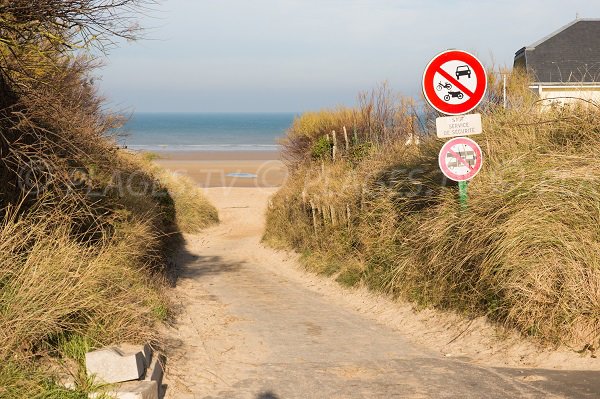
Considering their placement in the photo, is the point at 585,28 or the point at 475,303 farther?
the point at 585,28

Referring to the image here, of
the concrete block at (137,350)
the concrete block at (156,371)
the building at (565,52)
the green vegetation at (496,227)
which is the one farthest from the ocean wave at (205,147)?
the concrete block at (137,350)

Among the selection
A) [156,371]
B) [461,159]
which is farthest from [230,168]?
[156,371]

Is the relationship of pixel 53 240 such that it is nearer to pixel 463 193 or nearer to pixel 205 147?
pixel 463 193

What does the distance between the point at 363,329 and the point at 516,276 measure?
2.55 metres

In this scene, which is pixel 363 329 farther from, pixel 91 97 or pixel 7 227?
pixel 91 97

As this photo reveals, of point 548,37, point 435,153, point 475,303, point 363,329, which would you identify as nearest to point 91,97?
point 435,153

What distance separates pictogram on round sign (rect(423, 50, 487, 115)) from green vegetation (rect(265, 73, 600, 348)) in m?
0.92

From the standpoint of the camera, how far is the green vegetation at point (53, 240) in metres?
6.18

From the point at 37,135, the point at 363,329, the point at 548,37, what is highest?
the point at 548,37

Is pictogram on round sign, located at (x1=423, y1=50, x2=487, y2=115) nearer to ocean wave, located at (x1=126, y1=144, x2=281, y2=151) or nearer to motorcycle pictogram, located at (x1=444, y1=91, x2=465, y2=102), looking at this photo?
motorcycle pictogram, located at (x1=444, y1=91, x2=465, y2=102)

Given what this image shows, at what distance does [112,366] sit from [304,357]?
2621mm

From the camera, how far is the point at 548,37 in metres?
33.4

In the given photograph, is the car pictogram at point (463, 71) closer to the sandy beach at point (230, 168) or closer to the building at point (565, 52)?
the building at point (565, 52)

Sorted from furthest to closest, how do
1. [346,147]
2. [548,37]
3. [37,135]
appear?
[548,37], [346,147], [37,135]
